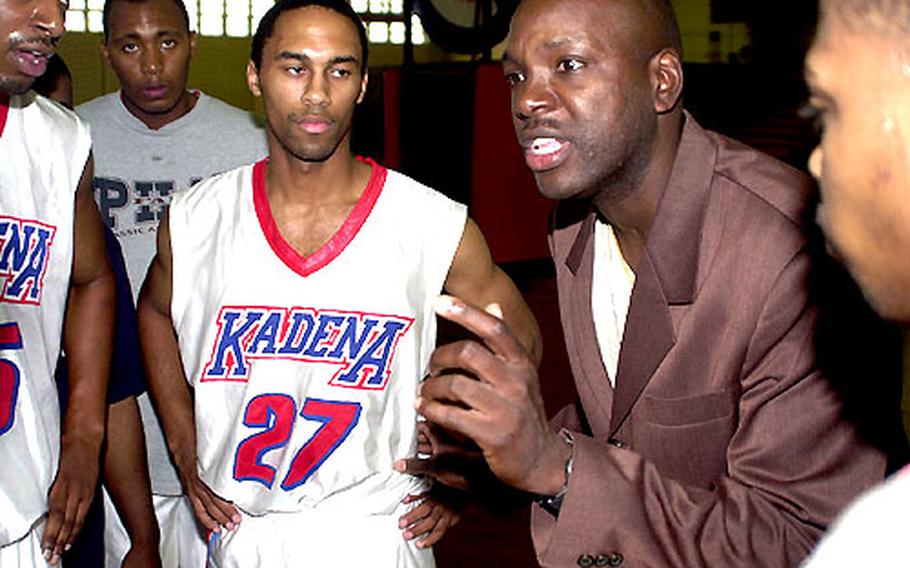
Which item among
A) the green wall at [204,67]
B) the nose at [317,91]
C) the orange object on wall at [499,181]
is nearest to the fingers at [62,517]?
the nose at [317,91]

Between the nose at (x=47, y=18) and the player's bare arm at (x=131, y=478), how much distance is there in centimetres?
102

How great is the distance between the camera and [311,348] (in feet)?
8.91

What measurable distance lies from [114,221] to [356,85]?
0.95m

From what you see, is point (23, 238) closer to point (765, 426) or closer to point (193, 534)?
point (193, 534)

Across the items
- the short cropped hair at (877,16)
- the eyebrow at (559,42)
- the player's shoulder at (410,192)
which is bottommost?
the player's shoulder at (410,192)

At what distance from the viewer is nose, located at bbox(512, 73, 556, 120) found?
2078 millimetres

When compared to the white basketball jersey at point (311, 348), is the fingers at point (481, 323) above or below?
above

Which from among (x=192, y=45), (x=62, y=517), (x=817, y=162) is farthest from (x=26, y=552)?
(x=817, y=162)

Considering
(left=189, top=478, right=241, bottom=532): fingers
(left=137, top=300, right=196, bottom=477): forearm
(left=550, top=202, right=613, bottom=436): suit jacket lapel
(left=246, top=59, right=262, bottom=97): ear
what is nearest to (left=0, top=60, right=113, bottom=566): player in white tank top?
(left=137, top=300, right=196, bottom=477): forearm

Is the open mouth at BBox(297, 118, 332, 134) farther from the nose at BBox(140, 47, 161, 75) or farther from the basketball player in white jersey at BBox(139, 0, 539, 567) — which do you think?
the nose at BBox(140, 47, 161, 75)

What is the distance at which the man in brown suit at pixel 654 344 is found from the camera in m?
1.75

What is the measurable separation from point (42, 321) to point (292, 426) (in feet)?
2.04

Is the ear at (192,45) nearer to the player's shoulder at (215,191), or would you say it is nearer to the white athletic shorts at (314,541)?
the player's shoulder at (215,191)

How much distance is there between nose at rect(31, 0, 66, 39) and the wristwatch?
1.56 metres
